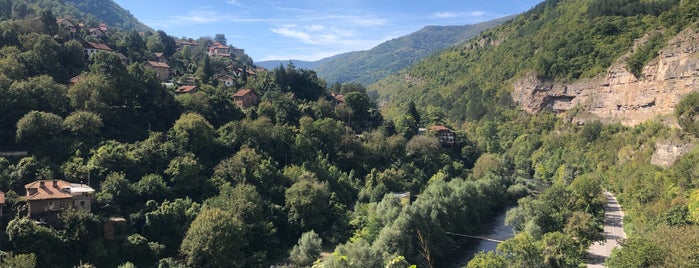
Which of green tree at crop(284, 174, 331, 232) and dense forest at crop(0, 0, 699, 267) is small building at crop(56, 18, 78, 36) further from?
green tree at crop(284, 174, 331, 232)

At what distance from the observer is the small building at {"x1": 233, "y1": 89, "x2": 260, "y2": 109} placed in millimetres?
57781

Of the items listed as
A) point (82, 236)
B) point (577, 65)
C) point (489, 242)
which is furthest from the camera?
point (577, 65)

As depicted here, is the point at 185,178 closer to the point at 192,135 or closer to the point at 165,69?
the point at 192,135

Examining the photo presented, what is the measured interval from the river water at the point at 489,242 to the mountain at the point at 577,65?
30.1 meters

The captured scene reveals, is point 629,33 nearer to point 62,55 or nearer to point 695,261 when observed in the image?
Answer: point 695,261

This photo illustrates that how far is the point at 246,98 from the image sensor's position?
192ft

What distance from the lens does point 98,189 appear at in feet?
113

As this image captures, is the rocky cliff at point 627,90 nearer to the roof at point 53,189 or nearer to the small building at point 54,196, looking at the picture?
the small building at point 54,196

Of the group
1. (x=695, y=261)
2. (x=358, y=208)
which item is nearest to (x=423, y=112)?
(x=358, y=208)

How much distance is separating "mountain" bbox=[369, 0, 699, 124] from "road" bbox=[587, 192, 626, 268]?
60.6ft

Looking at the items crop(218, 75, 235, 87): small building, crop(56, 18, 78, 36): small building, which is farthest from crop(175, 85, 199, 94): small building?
crop(56, 18, 78, 36): small building

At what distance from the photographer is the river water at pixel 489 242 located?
1468 inches

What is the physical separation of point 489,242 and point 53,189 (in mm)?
34927

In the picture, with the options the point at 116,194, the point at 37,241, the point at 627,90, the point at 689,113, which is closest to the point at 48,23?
the point at 116,194
